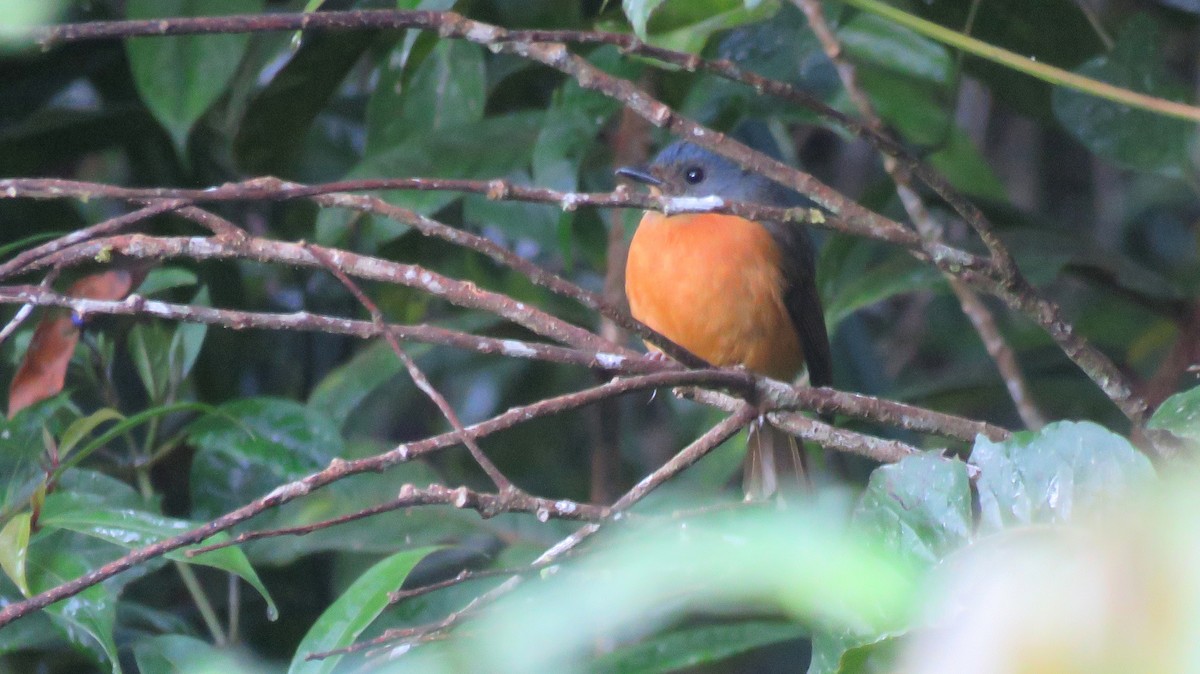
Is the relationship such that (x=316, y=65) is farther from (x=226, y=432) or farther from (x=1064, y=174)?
(x=1064, y=174)

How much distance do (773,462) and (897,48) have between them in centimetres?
136

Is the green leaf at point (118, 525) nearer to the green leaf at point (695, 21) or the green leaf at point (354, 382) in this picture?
the green leaf at point (354, 382)

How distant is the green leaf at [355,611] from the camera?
6.58 feet

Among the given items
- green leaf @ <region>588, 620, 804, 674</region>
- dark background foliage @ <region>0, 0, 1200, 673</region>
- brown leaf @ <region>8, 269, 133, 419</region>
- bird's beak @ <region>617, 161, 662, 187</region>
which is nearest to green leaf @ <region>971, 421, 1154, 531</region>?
dark background foliage @ <region>0, 0, 1200, 673</region>

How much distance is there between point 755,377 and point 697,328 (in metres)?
1.91

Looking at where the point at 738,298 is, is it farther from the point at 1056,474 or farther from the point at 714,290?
the point at 1056,474

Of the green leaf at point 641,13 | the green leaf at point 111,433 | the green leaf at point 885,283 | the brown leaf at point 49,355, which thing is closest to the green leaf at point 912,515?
the green leaf at point 641,13

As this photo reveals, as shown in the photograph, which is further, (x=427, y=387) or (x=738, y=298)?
(x=738, y=298)

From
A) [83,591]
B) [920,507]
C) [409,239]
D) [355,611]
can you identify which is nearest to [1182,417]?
[920,507]

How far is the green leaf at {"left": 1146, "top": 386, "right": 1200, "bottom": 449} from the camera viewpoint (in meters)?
1.51

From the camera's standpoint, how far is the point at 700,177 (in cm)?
434

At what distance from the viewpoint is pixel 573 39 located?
5.65 feet

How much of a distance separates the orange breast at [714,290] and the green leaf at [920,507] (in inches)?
90.1

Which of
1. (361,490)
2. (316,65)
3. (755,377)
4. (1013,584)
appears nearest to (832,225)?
(755,377)
